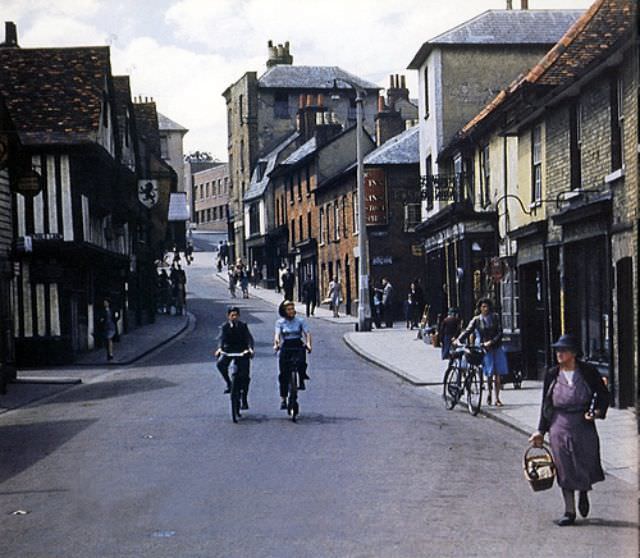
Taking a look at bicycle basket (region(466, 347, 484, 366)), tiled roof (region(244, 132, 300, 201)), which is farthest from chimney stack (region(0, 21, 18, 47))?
tiled roof (region(244, 132, 300, 201))

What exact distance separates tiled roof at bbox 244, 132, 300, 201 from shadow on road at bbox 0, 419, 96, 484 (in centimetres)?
5858

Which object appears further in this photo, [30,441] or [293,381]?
[293,381]

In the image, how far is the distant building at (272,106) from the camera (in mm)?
87375

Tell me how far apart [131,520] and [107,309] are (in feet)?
70.3

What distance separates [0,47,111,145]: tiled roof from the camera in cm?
3244

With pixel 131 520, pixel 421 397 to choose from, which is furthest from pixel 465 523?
pixel 421 397

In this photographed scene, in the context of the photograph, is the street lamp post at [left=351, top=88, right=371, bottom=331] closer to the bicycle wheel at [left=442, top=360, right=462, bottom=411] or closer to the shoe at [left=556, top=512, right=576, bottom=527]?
the bicycle wheel at [left=442, top=360, right=462, bottom=411]

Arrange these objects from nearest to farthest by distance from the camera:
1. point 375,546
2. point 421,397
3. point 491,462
Answer: point 375,546, point 491,462, point 421,397

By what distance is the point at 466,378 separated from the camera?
18.4 m

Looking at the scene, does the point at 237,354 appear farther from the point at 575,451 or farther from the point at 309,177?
the point at 309,177

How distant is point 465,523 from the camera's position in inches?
365

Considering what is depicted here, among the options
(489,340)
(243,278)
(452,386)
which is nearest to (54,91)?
(489,340)

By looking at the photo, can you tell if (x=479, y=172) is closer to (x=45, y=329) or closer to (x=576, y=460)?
(x=45, y=329)

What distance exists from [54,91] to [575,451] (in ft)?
89.2
